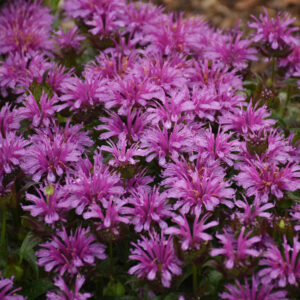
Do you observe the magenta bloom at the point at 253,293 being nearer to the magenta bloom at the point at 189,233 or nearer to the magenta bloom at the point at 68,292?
the magenta bloom at the point at 189,233

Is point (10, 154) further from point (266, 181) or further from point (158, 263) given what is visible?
point (266, 181)

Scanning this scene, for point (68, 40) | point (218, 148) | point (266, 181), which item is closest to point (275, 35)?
point (218, 148)

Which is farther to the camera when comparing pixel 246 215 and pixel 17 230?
pixel 17 230

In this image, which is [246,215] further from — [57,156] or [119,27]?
[119,27]

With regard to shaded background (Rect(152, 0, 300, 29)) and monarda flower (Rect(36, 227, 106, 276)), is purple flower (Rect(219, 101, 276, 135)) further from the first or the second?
shaded background (Rect(152, 0, 300, 29))

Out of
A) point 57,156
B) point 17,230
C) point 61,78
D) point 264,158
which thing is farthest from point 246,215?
point 61,78

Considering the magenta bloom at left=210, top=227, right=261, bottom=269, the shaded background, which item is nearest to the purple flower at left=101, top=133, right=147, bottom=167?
the magenta bloom at left=210, top=227, right=261, bottom=269
